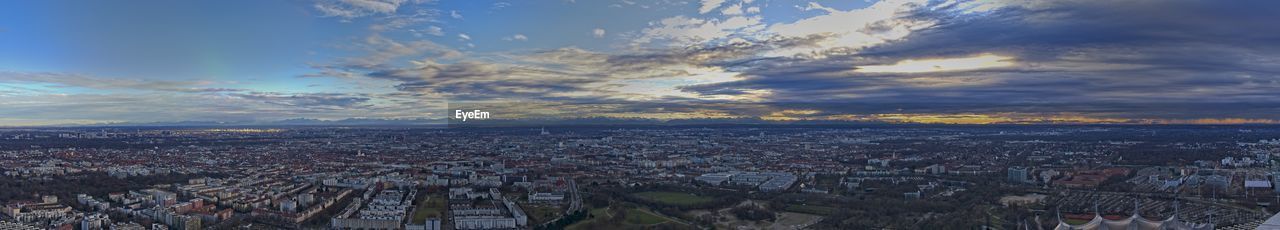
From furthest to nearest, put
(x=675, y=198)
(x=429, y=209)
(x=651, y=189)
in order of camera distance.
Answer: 1. (x=651, y=189)
2. (x=675, y=198)
3. (x=429, y=209)

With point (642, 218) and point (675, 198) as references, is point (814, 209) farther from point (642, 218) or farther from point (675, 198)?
point (642, 218)

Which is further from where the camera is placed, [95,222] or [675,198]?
[675,198]

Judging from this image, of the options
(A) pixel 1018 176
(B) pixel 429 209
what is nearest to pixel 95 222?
(B) pixel 429 209

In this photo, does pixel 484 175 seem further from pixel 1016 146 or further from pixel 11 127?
pixel 11 127

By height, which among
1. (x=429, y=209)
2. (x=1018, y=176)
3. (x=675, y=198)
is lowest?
(x=429, y=209)

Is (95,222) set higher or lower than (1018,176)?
lower

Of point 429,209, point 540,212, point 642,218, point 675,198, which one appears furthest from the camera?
point 675,198
